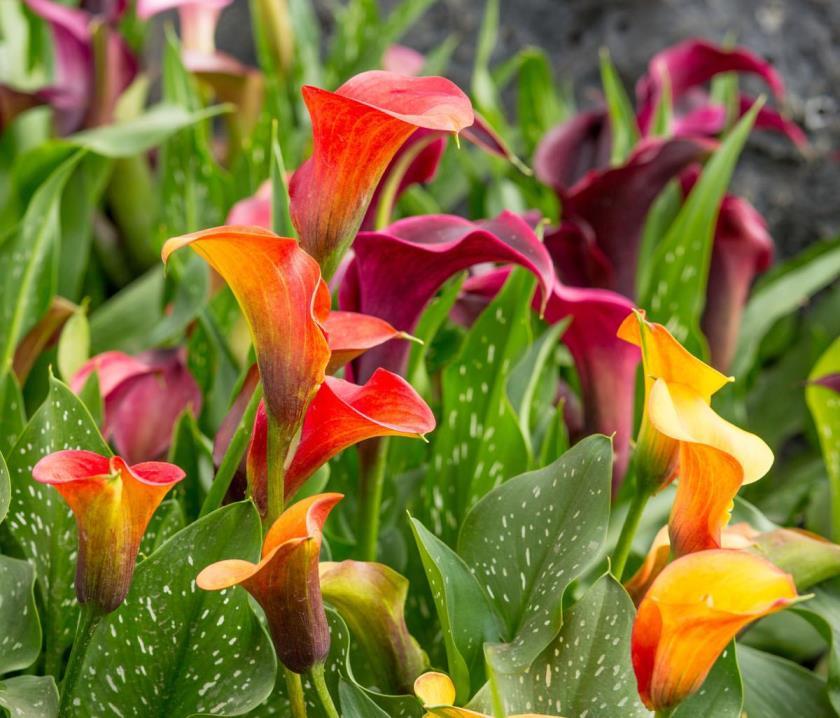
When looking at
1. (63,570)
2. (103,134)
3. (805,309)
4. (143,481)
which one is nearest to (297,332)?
(143,481)

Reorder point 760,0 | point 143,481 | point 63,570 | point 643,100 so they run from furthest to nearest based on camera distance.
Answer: point 760,0
point 643,100
point 63,570
point 143,481

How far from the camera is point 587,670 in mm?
351

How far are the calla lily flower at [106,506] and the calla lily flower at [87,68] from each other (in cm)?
57

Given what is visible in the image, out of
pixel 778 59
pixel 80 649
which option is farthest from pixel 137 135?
pixel 778 59

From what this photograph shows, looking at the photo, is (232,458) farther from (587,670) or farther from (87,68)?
(87,68)

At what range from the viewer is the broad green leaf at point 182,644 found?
35cm

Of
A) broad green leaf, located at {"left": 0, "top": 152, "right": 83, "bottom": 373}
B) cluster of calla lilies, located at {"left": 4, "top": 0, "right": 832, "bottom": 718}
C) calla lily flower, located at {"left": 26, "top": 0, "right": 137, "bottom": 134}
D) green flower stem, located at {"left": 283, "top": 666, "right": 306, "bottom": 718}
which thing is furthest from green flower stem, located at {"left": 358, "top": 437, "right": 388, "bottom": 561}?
calla lily flower, located at {"left": 26, "top": 0, "right": 137, "bottom": 134}

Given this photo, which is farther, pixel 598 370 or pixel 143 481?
pixel 598 370

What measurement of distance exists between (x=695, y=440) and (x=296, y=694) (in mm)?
152

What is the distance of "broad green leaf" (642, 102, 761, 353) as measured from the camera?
60 cm

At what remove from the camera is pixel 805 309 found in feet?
3.00

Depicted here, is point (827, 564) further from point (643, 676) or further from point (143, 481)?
point (143, 481)

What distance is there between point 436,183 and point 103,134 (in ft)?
0.98

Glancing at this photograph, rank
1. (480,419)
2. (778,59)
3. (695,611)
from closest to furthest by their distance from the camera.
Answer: (695,611) → (480,419) → (778,59)
